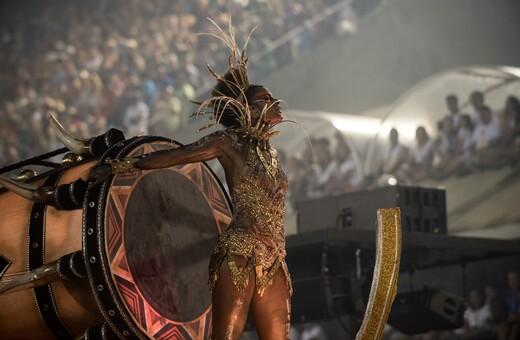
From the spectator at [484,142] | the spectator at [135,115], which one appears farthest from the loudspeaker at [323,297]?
the spectator at [135,115]

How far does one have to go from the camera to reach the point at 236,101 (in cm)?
406

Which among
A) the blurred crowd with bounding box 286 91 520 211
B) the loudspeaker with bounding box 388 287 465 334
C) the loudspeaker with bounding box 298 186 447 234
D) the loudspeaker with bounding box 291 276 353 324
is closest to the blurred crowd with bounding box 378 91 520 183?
the blurred crowd with bounding box 286 91 520 211

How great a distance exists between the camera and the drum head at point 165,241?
4023 millimetres

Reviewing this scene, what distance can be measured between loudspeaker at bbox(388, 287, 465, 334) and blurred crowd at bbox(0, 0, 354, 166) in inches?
206

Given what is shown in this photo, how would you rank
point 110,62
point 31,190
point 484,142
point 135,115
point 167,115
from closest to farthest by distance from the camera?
point 31,190
point 484,142
point 167,115
point 135,115
point 110,62

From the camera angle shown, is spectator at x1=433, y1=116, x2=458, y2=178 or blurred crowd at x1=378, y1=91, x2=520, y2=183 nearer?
blurred crowd at x1=378, y1=91, x2=520, y2=183

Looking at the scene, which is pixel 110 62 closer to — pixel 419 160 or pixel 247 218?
Result: pixel 419 160

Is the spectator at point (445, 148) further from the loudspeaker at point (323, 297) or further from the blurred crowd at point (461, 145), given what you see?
the loudspeaker at point (323, 297)

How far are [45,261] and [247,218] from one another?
0.95 m

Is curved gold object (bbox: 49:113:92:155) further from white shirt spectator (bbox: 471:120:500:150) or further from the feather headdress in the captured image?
white shirt spectator (bbox: 471:120:500:150)

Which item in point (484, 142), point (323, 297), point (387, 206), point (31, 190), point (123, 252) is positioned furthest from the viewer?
point (484, 142)

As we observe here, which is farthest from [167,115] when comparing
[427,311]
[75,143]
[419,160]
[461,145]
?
[75,143]

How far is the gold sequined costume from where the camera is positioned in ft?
12.6

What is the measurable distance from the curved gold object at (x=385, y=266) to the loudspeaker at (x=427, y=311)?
2844 millimetres
